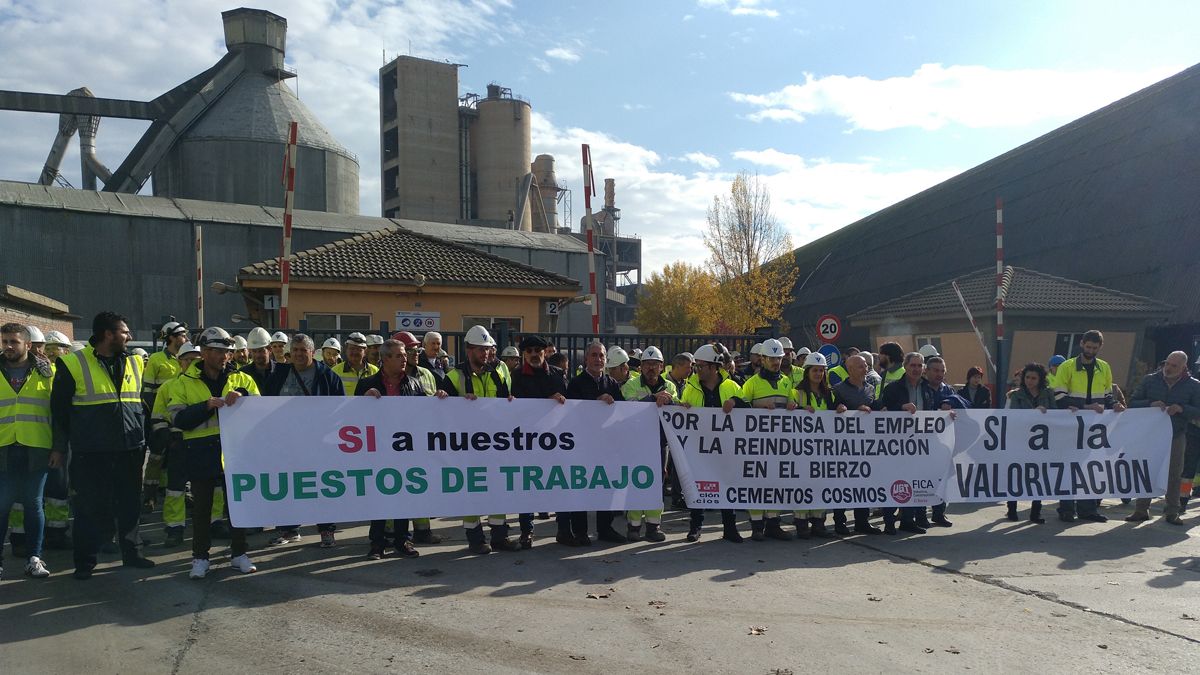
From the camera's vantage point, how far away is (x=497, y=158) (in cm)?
6981

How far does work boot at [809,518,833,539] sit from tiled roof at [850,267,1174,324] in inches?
642

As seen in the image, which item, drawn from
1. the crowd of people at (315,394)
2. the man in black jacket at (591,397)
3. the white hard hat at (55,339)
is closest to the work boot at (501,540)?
the crowd of people at (315,394)

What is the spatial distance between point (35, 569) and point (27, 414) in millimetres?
1223

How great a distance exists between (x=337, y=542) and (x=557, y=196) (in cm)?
7128

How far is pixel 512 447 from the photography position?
764cm

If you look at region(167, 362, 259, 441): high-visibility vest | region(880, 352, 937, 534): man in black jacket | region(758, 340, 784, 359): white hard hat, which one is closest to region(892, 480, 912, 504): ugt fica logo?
region(880, 352, 937, 534): man in black jacket

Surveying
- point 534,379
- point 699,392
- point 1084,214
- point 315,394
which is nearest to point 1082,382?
point 699,392

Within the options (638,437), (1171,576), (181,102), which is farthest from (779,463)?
(181,102)

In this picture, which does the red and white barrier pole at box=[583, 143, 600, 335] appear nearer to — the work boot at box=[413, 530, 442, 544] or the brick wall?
the work boot at box=[413, 530, 442, 544]

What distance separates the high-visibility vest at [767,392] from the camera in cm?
831

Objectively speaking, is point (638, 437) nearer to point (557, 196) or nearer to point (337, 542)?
point (337, 542)

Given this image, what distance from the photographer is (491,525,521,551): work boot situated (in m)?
7.62

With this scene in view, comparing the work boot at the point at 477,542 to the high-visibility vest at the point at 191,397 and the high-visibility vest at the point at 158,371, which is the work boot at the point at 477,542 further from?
the high-visibility vest at the point at 158,371

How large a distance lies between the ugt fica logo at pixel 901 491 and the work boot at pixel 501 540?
12.7 feet
